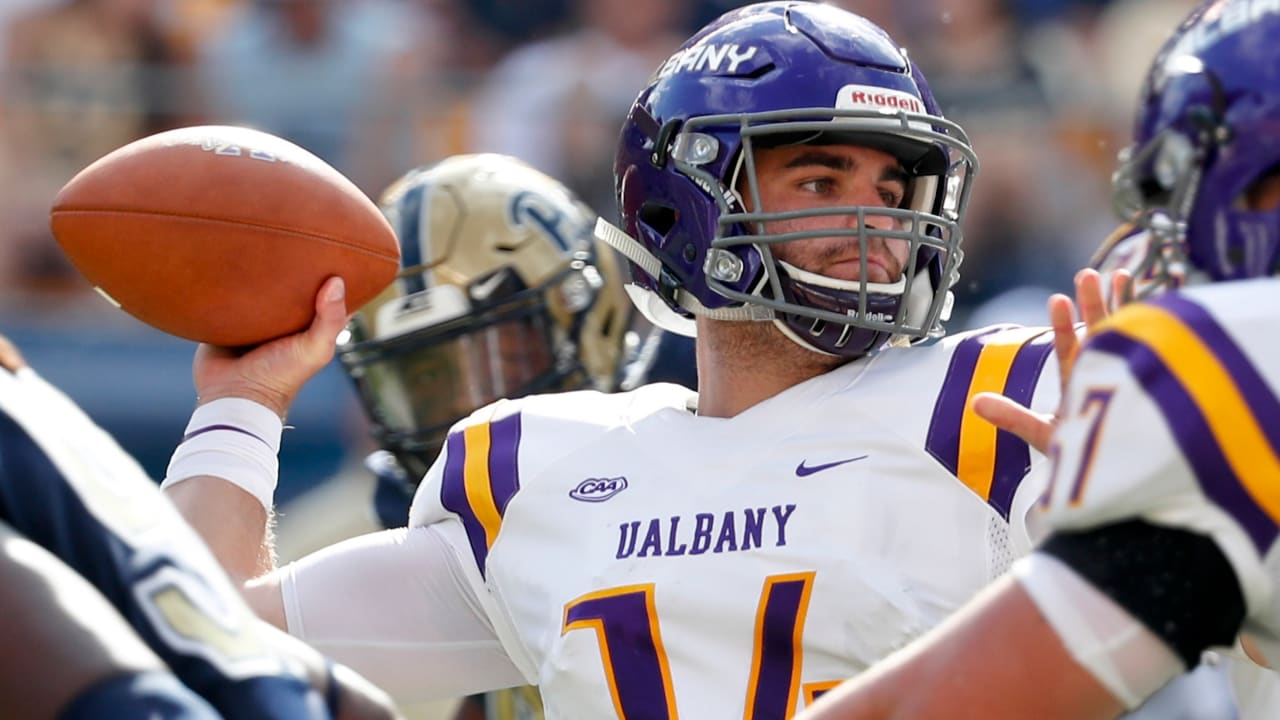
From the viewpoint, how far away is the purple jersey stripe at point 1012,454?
7.16 feet

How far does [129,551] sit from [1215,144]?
1031 millimetres

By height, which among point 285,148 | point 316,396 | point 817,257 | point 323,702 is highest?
point 285,148

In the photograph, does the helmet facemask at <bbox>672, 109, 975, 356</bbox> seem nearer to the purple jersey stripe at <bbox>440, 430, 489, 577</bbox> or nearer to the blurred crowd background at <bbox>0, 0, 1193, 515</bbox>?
the purple jersey stripe at <bbox>440, 430, 489, 577</bbox>

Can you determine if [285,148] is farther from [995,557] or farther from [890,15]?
[890,15]

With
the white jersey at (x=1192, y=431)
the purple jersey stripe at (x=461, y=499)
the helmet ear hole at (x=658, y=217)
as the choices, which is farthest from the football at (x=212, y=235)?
the white jersey at (x=1192, y=431)

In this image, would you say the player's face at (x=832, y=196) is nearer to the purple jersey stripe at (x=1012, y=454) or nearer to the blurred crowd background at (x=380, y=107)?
the purple jersey stripe at (x=1012, y=454)

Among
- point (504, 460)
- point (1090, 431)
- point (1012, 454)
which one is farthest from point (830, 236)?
point (1090, 431)

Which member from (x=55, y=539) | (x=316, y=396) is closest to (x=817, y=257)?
(x=55, y=539)

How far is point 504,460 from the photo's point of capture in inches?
100

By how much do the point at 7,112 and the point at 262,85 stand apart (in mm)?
864

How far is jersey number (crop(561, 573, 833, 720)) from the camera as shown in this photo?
86.9 inches

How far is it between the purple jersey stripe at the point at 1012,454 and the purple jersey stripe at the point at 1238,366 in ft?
2.19

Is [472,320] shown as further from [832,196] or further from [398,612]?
[832,196]

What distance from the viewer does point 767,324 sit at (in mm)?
2539
